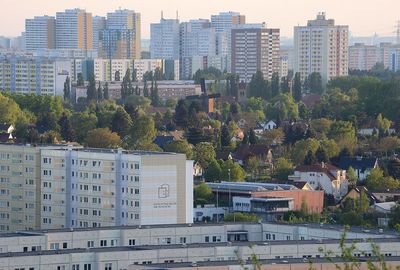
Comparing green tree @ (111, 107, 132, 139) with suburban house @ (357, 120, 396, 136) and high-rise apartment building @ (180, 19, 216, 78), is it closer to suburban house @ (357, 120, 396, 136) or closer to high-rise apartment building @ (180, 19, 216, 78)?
suburban house @ (357, 120, 396, 136)

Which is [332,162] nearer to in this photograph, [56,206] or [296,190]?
[296,190]

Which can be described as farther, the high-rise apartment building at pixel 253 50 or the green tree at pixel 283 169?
the high-rise apartment building at pixel 253 50

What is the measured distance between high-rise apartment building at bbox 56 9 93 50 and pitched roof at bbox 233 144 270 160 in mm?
72017

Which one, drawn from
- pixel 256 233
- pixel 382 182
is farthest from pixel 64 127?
pixel 256 233

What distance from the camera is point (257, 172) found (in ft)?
147

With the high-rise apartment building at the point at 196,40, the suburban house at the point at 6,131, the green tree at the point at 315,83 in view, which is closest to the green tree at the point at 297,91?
the green tree at the point at 315,83

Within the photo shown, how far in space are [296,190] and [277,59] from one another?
61456mm

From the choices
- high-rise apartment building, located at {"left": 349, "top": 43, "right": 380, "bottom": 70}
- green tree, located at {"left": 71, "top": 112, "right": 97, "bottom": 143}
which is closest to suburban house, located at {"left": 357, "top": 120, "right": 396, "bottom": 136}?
green tree, located at {"left": 71, "top": 112, "right": 97, "bottom": 143}

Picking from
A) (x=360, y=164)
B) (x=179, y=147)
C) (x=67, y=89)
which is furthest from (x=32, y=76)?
(x=360, y=164)

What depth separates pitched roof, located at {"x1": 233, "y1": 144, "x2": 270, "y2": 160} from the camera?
47.0m

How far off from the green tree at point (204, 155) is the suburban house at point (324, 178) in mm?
2557

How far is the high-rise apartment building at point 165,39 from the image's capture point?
122500 mm

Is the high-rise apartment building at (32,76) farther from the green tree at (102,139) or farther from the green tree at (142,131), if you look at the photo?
the green tree at (102,139)

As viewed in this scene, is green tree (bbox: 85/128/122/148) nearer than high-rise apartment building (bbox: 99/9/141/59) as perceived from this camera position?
Yes
